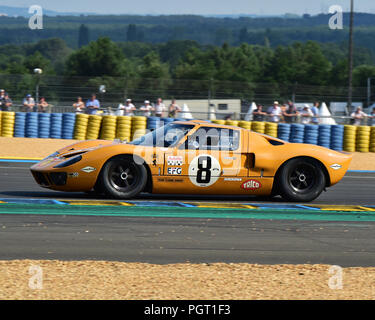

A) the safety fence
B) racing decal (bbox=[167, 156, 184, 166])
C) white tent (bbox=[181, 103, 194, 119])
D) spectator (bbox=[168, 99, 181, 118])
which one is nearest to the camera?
racing decal (bbox=[167, 156, 184, 166])

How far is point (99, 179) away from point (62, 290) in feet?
15.7

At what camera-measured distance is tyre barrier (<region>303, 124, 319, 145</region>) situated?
69.1 ft

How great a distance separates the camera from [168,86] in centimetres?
2752

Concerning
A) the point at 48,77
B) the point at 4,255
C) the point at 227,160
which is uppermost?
the point at 48,77

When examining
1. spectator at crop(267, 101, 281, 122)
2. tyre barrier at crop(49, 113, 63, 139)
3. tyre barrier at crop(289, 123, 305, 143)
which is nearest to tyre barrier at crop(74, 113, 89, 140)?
tyre barrier at crop(49, 113, 63, 139)

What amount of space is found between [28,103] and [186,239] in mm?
17101

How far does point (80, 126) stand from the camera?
69.0 ft

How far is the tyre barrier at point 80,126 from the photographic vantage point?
2098 cm

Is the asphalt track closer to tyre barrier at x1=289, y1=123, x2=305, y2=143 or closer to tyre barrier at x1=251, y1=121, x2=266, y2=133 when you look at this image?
tyre barrier at x1=289, y1=123, x2=305, y2=143

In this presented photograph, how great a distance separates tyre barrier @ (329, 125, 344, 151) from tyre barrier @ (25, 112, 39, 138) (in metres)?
9.30

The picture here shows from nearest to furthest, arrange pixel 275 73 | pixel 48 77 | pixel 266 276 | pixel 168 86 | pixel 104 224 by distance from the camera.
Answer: pixel 266 276 < pixel 104 224 < pixel 48 77 < pixel 168 86 < pixel 275 73

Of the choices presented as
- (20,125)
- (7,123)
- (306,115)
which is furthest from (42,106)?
(306,115)
